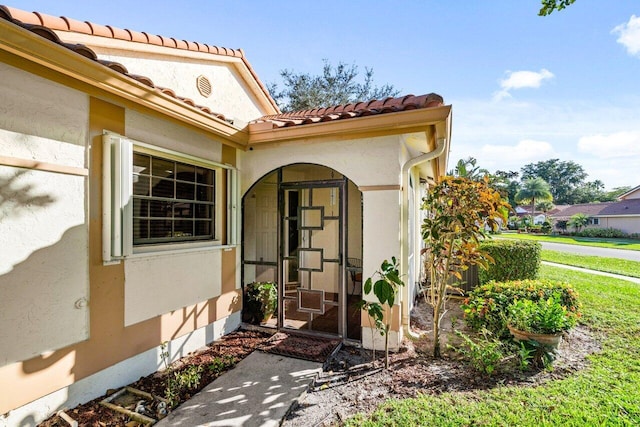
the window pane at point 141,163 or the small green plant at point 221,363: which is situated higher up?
the window pane at point 141,163

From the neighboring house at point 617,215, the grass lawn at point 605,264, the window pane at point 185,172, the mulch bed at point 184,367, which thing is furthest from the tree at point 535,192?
the window pane at point 185,172

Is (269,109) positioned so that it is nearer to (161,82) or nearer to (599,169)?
(161,82)

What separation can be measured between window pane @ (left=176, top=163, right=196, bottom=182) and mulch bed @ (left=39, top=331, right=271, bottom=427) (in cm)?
282

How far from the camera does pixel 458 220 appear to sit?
428cm

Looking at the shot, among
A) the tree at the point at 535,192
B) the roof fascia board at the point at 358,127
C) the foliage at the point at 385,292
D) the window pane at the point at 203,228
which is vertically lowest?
the foliage at the point at 385,292

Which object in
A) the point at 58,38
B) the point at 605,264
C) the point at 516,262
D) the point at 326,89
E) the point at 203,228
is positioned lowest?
the point at 605,264

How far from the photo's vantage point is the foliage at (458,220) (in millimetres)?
4227

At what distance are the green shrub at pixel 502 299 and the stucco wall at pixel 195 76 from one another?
233 inches

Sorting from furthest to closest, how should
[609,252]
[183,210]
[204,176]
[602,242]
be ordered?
[602,242] < [609,252] < [204,176] < [183,210]

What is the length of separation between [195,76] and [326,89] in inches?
501

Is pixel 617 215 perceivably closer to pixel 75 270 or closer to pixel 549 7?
pixel 549 7

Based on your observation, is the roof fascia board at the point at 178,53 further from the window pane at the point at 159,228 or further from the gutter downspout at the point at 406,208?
the gutter downspout at the point at 406,208

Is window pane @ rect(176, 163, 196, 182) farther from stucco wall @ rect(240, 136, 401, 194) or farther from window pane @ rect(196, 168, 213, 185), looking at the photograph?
stucco wall @ rect(240, 136, 401, 194)

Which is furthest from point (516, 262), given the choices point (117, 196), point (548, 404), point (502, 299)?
point (117, 196)
